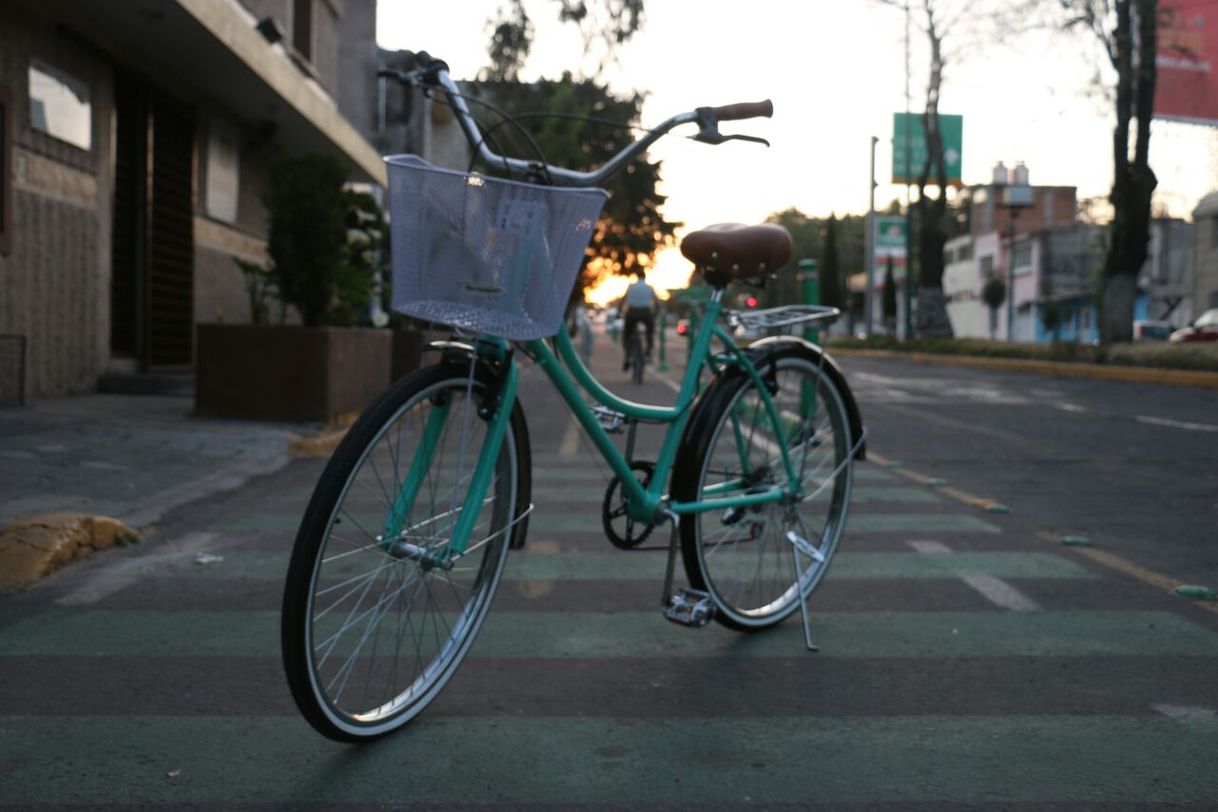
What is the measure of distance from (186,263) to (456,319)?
542 inches

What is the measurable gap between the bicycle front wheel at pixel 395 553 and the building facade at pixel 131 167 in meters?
8.24

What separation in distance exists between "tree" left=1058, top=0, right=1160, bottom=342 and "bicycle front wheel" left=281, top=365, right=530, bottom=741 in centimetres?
2560

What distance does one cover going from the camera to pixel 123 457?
25.8 feet

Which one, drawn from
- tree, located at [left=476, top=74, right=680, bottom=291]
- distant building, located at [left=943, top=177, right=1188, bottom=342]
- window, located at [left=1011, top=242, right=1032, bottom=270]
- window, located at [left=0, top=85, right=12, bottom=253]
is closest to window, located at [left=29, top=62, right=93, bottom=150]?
window, located at [left=0, top=85, right=12, bottom=253]

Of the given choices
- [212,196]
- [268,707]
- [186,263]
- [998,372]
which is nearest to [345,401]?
[186,263]

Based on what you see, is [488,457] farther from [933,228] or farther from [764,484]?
[933,228]

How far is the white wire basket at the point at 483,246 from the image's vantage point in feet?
8.96

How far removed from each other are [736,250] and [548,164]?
2.64 feet

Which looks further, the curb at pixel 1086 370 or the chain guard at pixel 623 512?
the curb at pixel 1086 370

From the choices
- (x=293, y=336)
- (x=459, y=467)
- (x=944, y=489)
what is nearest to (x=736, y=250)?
(x=459, y=467)

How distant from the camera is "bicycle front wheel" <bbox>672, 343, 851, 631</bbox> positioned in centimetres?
371

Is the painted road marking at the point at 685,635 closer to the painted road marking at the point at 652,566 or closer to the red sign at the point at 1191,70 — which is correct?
the painted road marking at the point at 652,566

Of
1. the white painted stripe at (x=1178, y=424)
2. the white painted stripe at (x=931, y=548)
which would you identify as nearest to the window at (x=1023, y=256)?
the white painted stripe at (x=1178, y=424)

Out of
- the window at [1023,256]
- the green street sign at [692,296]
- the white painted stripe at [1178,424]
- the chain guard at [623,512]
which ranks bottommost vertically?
the white painted stripe at [1178,424]
